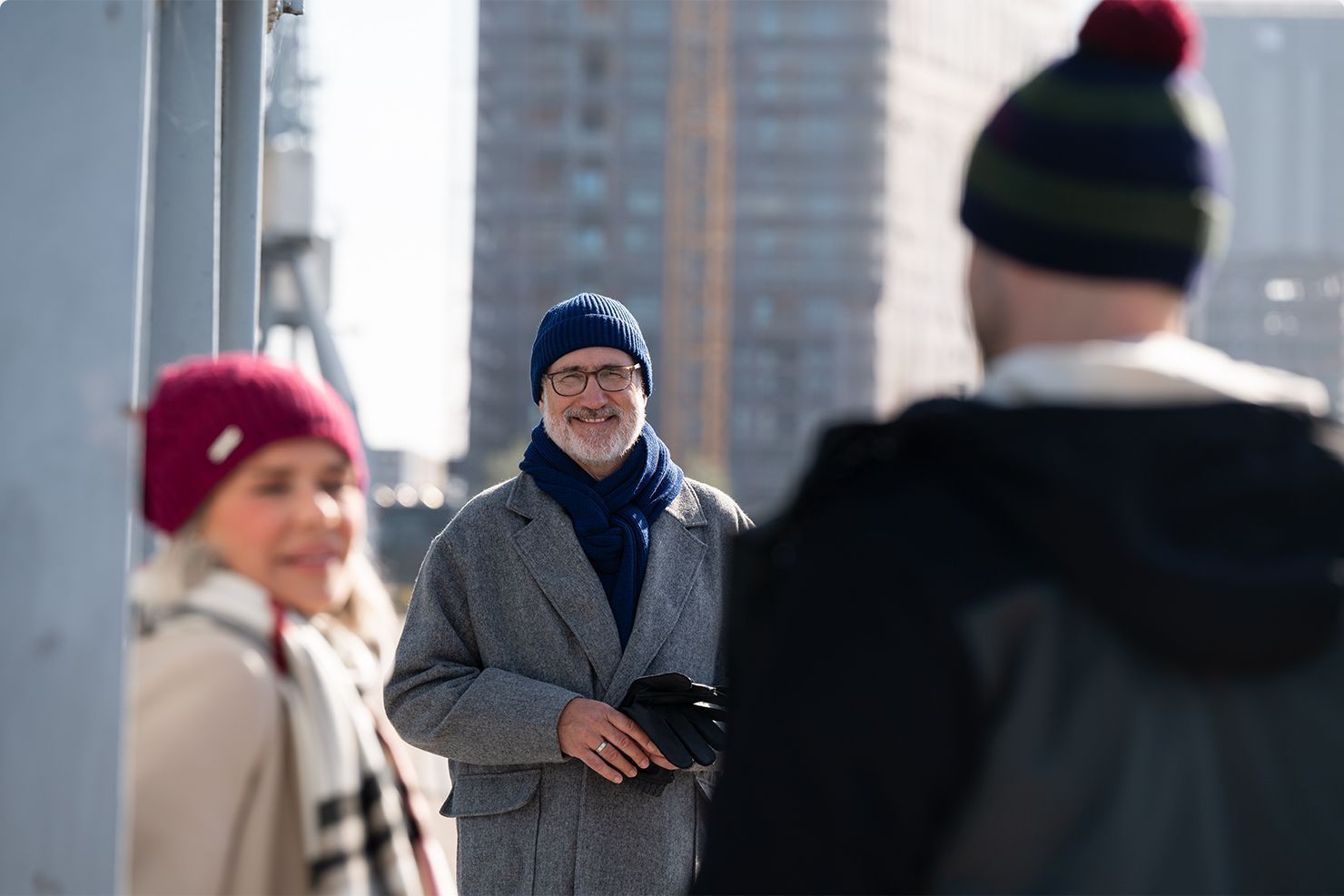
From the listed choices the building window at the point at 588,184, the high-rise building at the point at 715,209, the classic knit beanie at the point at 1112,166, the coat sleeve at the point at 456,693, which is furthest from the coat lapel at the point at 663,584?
the building window at the point at 588,184

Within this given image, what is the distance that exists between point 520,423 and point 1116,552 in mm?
72831

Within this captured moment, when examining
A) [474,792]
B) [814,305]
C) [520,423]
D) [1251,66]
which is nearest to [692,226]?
[814,305]

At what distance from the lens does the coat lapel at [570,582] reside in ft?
11.4

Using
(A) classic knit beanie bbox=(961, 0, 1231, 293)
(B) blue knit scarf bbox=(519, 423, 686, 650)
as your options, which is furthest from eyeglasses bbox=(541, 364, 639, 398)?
(A) classic knit beanie bbox=(961, 0, 1231, 293)

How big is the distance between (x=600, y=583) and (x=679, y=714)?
351 mm

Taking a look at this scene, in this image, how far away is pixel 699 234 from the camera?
2916 inches

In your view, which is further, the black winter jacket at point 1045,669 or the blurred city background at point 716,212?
the blurred city background at point 716,212

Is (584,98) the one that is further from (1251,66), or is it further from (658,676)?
(658,676)

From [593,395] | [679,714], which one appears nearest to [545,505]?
[593,395]

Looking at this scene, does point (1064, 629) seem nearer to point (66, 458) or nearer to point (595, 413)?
point (66, 458)

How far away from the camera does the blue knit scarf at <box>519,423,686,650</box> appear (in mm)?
3549

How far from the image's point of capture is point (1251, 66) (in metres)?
121

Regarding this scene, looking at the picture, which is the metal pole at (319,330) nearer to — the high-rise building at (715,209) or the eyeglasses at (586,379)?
the eyeglasses at (586,379)

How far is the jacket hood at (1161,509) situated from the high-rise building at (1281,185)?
107 meters
